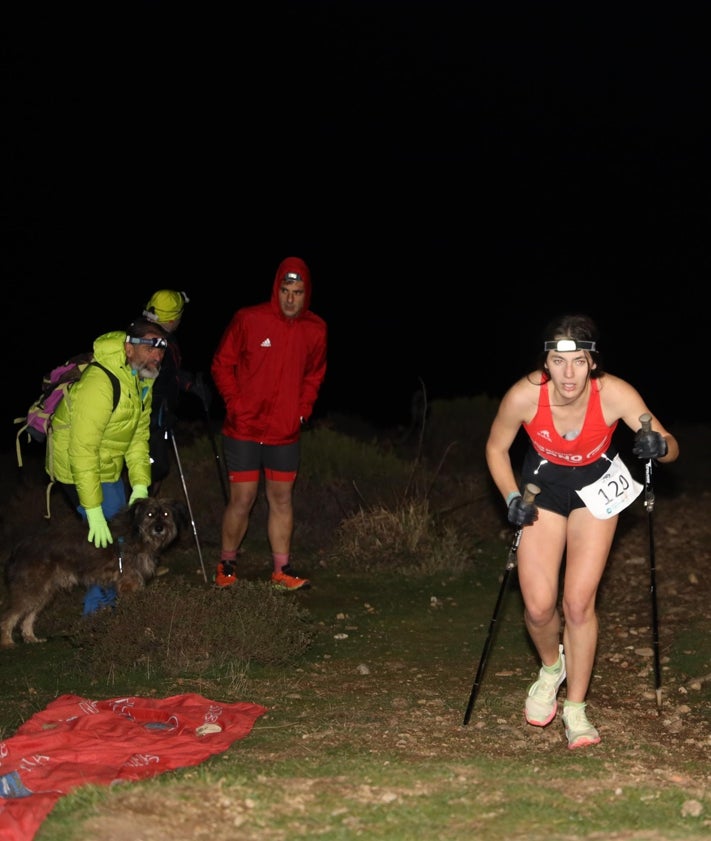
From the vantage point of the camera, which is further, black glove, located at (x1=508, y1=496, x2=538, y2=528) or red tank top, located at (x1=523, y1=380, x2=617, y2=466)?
red tank top, located at (x1=523, y1=380, x2=617, y2=466)

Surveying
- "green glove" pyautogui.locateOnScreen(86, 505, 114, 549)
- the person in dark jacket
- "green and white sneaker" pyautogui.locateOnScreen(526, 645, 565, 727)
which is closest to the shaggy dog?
"green glove" pyautogui.locateOnScreen(86, 505, 114, 549)

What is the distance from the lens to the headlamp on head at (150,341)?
27.0 ft

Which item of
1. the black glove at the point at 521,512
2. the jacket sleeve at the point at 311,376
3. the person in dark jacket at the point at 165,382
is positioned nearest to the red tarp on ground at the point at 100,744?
the black glove at the point at 521,512

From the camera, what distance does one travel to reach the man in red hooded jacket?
984 cm

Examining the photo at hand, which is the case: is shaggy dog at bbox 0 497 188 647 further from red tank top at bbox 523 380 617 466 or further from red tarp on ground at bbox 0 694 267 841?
red tank top at bbox 523 380 617 466

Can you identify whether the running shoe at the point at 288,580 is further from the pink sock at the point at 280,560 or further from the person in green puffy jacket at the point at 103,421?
the person in green puffy jacket at the point at 103,421

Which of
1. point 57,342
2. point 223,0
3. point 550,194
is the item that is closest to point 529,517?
point 57,342

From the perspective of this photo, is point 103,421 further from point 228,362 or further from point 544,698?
point 544,698

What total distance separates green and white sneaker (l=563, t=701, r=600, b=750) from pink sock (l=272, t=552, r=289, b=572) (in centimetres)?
438

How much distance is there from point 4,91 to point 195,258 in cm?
880

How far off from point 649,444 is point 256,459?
450 cm

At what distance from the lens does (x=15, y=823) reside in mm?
5102

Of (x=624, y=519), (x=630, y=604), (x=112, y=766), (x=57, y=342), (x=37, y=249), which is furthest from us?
(x=37, y=249)

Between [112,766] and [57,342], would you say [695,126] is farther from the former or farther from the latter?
[112,766]
